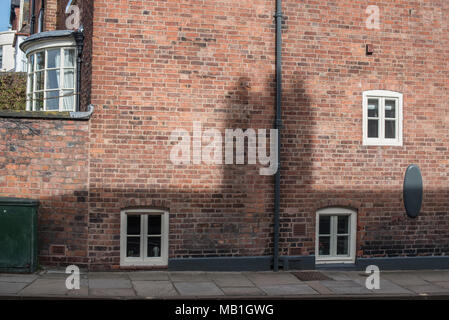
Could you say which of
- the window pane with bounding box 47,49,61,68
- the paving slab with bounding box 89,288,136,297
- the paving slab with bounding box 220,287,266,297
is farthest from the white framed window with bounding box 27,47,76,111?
the paving slab with bounding box 220,287,266,297

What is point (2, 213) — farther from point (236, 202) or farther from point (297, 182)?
point (297, 182)

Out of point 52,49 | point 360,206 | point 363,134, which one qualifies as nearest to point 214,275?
point 360,206

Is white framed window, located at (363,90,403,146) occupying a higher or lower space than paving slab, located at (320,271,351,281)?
higher

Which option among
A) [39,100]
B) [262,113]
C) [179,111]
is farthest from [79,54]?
[262,113]

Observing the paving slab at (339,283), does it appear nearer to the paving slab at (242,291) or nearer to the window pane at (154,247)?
the paving slab at (242,291)

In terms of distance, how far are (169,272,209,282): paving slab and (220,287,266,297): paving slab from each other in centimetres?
79

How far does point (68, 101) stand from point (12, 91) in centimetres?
777

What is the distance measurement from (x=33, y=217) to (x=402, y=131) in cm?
776

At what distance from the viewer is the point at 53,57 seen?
1091 centimetres

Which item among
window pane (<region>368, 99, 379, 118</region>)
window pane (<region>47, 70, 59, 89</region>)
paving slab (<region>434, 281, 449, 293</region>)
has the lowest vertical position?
paving slab (<region>434, 281, 449, 293</region>)

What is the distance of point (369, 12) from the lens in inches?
412

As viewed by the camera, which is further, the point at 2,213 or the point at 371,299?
the point at 2,213

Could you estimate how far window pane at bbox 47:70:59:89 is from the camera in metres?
10.8

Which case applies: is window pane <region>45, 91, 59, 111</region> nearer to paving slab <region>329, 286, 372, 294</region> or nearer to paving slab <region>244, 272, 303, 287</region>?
paving slab <region>244, 272, 303, 287</region>
